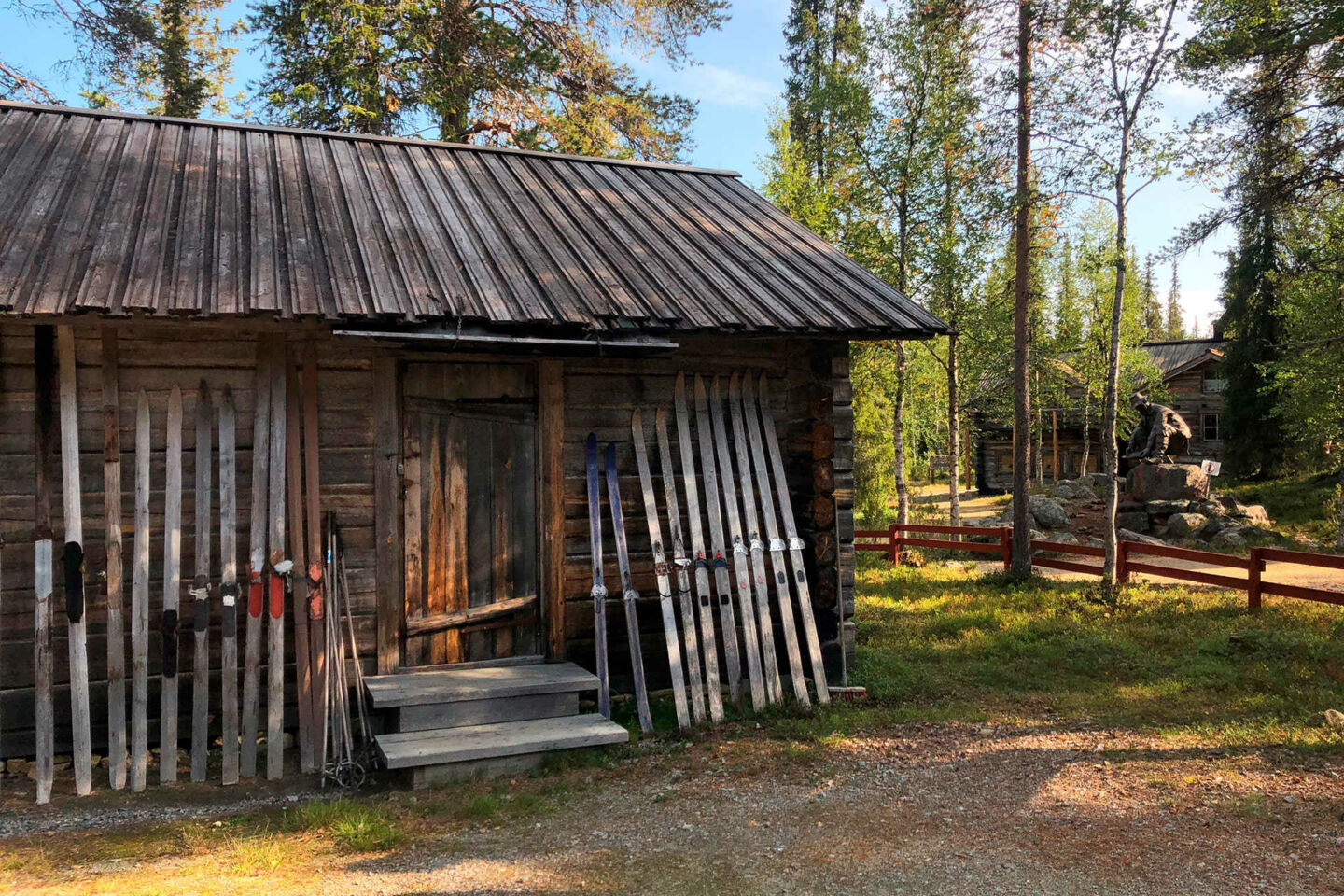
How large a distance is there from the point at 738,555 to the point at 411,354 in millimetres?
2889

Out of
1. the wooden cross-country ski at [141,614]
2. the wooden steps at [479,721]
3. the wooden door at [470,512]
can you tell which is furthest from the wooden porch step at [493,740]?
the wooden cross-country ski at [141,614]

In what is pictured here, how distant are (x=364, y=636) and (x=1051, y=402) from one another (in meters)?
27.6

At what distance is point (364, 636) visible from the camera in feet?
20.4

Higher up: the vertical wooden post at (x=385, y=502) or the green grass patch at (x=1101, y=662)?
the vertical wooden post at (x=385, y=502)

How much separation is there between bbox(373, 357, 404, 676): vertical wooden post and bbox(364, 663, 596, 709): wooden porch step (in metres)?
0.26

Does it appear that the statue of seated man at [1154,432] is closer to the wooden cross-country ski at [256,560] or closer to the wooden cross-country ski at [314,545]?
the wooden cross-country ski at [314,545]

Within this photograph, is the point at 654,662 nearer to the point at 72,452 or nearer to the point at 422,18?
the point at 72,452

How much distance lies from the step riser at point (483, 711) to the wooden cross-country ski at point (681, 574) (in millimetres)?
934

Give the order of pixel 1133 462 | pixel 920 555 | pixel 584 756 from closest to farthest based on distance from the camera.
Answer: pixel 584 756, pixel 920 555, pixel 1133 462

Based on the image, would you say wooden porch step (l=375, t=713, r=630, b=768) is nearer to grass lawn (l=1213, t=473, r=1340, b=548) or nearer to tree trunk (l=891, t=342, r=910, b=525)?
tree trunk (l=891, t=342, r=910, b=525)

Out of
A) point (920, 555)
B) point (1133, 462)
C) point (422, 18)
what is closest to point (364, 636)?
point (920, 555)

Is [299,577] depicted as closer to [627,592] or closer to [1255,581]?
[627,592]

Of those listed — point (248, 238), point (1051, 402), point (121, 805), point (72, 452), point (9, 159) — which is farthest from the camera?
point (1051, 402)

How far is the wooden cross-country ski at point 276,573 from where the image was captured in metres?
5.62
